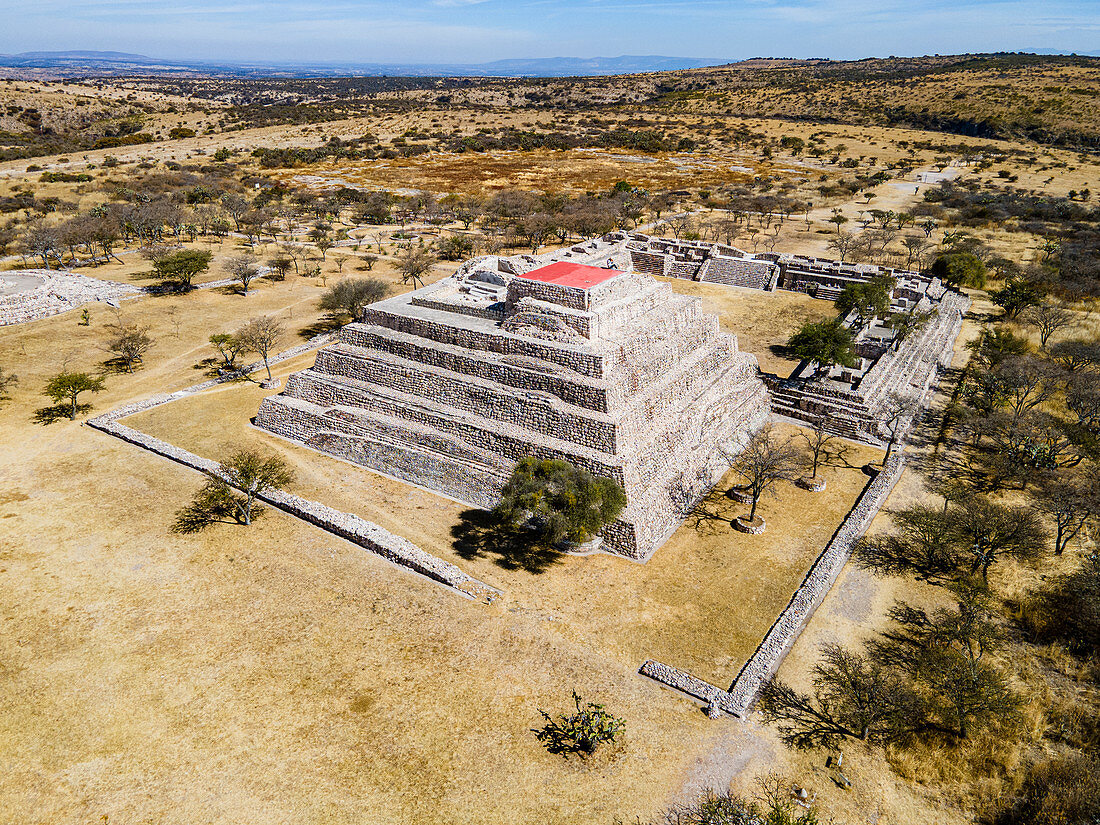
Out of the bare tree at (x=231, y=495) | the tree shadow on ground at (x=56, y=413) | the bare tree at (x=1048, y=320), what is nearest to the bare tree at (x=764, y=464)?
the bare tree at (x=231, y=495)

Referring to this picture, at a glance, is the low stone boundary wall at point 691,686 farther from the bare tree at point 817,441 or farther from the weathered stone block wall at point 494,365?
the bare tree at point 817,441

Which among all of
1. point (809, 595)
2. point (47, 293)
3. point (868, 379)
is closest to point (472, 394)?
point (809, 595)

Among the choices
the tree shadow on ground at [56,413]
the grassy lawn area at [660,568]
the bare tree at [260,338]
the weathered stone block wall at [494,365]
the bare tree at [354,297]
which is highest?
the weathered stone block wall at [494,365]

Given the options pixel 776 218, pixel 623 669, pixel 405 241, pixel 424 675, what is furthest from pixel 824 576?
pixel 776 218

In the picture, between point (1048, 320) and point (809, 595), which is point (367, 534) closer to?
point (809, 595)

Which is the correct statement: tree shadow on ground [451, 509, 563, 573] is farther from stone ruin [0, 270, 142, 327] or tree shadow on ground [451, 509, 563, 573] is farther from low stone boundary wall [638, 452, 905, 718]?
stone ruin [0, 270, 142, 327]

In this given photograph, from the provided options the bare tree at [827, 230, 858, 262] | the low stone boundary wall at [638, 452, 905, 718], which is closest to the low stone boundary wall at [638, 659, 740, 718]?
the low stone boundary wall at [638, 452, 905, 718]
